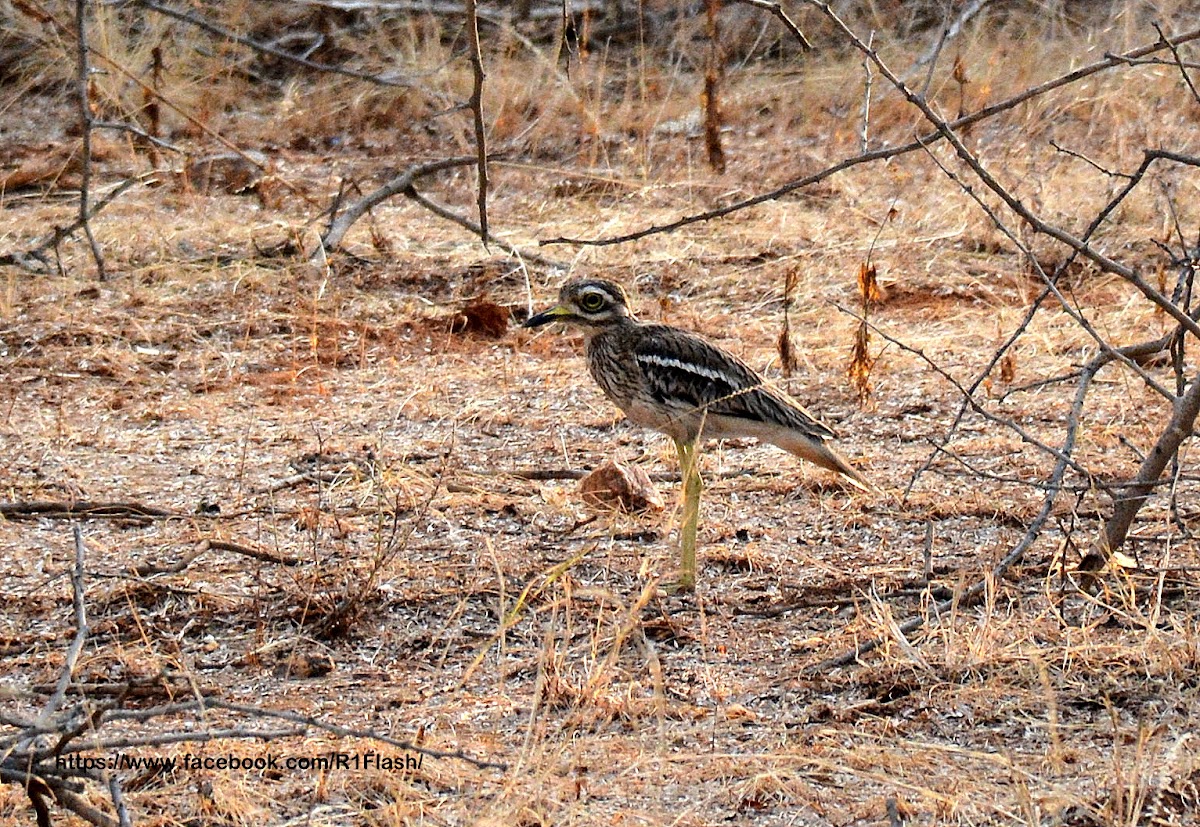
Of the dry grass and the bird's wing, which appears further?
the bird's wing

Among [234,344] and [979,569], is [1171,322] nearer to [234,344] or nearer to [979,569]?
[979,569]

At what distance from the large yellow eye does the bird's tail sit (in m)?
0.63

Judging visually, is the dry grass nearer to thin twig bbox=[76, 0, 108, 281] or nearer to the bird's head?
thin twig bbox=[76, 0, 108, 281]

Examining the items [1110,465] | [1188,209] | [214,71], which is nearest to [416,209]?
[214,71]

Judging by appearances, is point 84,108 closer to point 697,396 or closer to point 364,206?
point 364,206

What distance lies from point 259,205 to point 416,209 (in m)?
0.73

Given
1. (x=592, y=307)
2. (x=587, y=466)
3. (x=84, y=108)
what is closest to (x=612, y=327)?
(x=592, y=307)

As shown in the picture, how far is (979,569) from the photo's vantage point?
4.05 metres

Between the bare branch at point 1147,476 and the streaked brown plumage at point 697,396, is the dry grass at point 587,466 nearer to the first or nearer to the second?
the bare branch at point 1147,476

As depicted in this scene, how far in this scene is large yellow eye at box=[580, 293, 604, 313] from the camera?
15.3ft

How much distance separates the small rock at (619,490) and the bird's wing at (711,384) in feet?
0.82

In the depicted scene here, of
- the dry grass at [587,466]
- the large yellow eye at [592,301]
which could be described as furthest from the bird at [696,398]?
the dry grass at [587,466]

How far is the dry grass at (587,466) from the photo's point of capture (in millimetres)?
3088

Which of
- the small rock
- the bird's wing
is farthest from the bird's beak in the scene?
the small rock
